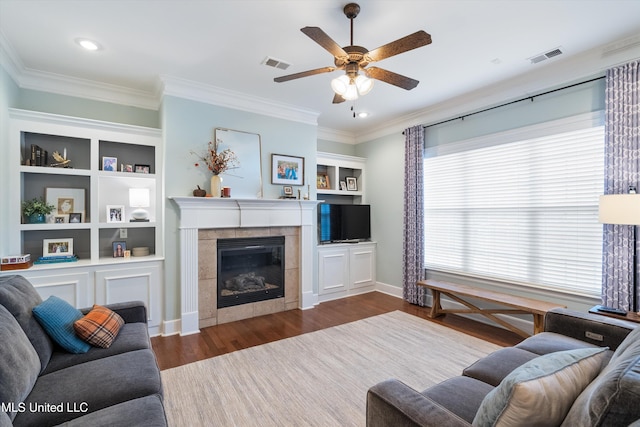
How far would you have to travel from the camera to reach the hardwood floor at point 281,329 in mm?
2965

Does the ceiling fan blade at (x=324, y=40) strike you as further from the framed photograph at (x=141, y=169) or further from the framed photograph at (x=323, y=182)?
the framed photograph at (x=323, y=182)

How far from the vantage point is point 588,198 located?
2.99 m

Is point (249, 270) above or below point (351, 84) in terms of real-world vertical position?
below

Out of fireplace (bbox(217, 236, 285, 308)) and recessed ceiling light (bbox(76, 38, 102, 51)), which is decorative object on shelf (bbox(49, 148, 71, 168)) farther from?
fireplace (bbox(217, 236, 285, 308))

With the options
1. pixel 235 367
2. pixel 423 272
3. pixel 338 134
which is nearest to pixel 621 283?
pixel 423 272

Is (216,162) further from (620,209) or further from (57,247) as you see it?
(620,209)

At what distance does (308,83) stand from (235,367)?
3076 millimetres

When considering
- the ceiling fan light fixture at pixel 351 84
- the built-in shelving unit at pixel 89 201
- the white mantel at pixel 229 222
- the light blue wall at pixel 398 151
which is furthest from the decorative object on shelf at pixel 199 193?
the light blue wall at pixel 398 151

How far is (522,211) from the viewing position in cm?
348

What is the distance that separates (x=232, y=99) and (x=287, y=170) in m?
1.16

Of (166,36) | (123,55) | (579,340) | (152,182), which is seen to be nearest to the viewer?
(579,340)

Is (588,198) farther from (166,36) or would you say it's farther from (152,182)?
(152,182)

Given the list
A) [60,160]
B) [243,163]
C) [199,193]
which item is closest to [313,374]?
[199,193]

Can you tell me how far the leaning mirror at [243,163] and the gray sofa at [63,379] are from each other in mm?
2194
